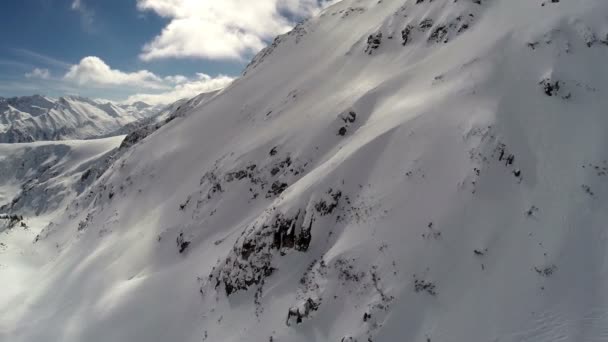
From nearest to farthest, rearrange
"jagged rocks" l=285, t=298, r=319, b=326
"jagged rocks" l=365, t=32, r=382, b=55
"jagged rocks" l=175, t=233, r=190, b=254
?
"jagged rocks" l=285, t=298, r=319, b=326 < "jagged rocks" l=175, t=233, r=190, b=254 < "jagged rocks" l=365, t=32, r=382, b=55

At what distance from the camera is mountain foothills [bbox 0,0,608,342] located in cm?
1348

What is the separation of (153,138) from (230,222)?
33.7 metres

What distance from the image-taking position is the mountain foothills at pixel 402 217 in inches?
531

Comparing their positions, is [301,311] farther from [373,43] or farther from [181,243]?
[373,43]

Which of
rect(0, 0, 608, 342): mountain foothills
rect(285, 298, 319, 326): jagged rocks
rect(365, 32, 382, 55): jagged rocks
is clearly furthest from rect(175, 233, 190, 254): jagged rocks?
rect(365, 32, 382, 55): jagged rocks

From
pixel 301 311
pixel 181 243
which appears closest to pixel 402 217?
pixel 301 311

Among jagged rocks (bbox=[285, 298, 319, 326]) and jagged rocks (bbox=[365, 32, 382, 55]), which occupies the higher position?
jagged rocks (bbox=[365, 32, 382, 55])

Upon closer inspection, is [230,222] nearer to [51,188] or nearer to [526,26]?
[526,26]

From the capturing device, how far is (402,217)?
16.4 m

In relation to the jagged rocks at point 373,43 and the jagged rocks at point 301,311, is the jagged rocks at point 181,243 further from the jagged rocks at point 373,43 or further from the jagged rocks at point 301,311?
the jagged rocks at point 373,43

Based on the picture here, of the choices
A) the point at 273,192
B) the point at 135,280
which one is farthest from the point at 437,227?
the point at 135,280

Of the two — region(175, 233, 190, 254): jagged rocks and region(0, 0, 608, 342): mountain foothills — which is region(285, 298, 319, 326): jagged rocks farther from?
region(175, 233, 190, 254): jagged rocks

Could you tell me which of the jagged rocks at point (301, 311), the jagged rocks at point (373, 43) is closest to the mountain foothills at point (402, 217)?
the jagged rocks at point (301, 311)

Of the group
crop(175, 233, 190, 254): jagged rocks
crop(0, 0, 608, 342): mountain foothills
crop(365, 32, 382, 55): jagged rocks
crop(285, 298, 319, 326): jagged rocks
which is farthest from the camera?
crop(365, 32, 382, 55): jagged rocks
